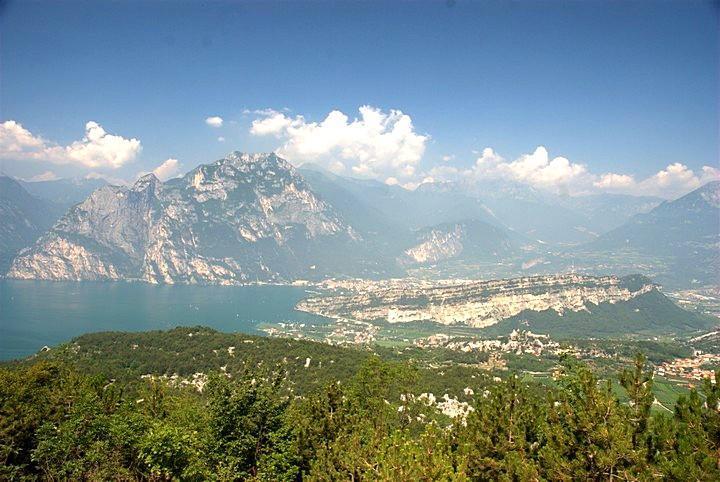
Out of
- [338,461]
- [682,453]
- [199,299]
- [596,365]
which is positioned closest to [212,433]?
[338,461]

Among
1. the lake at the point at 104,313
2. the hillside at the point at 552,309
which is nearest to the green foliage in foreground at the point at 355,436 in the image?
the lake at the point at 104,313

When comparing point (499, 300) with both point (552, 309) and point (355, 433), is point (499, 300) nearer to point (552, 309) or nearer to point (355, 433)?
point (552, 309)

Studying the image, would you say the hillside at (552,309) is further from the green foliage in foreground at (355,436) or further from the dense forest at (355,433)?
the green foliage in foreground at (355,436)

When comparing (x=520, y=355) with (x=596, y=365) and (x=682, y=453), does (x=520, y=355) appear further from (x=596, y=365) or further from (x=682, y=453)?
(x=682, y=453)

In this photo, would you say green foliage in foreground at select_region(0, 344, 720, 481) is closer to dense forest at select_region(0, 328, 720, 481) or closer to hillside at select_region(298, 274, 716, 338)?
dense forest at select_region(0, 328, 720, 481)

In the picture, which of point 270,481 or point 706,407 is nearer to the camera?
point 706,407

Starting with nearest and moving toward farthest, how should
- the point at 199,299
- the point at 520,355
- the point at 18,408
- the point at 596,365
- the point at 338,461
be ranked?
the point at 338,461 → the point at 18,408 → the point at 596,365 → the point at 520,355 → the point at 199,299
